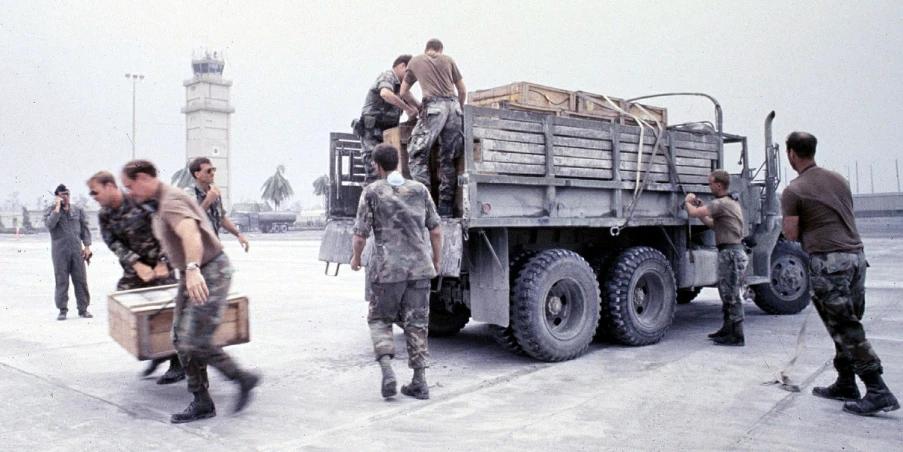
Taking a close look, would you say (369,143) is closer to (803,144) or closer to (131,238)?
(131,238)

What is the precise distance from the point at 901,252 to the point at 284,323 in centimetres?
1841

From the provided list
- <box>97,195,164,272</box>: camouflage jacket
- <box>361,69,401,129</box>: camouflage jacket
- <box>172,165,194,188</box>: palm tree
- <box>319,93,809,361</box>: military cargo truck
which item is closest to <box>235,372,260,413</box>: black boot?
<box>97,195,164,272</box>: camouflage jacket

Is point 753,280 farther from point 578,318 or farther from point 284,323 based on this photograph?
point 284,323

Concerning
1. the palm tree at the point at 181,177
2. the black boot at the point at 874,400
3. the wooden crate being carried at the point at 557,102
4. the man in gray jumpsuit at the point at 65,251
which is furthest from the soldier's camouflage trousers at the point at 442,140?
the palm tree at the point at 181,177

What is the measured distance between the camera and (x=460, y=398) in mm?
5113

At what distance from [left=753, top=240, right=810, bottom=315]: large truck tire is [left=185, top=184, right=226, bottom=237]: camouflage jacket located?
261 inches

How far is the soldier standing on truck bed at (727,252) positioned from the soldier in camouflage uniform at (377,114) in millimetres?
3181

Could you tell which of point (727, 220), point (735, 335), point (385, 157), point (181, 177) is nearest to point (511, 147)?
point (385, 157)

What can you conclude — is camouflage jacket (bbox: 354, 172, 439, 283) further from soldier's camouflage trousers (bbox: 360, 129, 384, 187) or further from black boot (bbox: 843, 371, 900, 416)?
black boot (bbox: 843, 371, 900, 416)

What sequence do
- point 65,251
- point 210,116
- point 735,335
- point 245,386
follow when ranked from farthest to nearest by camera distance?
1. point 210,116
2. point 65,251
3. point 735,335
4. point 245,386

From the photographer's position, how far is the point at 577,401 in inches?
196

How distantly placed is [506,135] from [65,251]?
6489 mm

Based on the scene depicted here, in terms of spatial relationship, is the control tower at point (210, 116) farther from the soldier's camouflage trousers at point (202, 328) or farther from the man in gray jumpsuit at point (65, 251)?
the soldier's camouflage trousers at point (202, 328)

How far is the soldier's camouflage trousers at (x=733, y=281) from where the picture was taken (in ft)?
23.0
